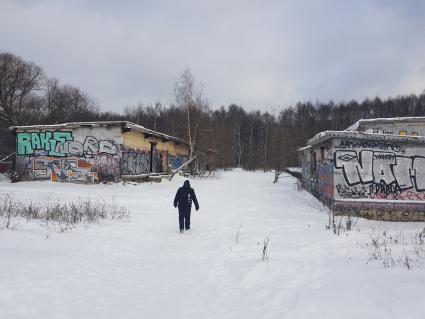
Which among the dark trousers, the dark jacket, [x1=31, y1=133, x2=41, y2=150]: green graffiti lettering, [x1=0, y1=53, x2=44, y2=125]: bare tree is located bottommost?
the dark trousers

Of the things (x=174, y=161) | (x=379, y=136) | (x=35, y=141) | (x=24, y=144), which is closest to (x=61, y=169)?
(x=35, y=141)

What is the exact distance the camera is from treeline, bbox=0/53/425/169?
31.5 meters

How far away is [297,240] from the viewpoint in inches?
346

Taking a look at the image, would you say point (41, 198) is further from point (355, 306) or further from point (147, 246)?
point (355, 306)

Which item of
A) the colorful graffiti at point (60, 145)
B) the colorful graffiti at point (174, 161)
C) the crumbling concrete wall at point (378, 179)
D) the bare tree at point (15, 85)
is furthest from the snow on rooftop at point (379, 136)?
the bare tree at point (15, 85)

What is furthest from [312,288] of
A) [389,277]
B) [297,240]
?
[297,240]

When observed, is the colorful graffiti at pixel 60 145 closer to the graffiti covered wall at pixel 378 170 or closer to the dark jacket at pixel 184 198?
the dark jacket at pixel 184 198

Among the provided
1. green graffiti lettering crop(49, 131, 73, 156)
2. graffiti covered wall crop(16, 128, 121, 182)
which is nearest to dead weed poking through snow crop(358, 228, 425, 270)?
graffiti covered wall crop(16, 128, 121, 182)

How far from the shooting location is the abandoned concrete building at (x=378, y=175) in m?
13.9

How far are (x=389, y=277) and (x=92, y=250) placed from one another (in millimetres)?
5377

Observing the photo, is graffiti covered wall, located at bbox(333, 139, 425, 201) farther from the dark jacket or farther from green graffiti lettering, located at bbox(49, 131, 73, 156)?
green graffiti lettering, located at bbox(49, 131, 73, 156)

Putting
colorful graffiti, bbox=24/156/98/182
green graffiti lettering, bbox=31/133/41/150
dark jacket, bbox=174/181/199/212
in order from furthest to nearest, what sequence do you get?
green graffiti lettering, bbox=31/133/41/150
colorful graffiti, bbox=24/156/98/182
dark jacket, bbox=174/181/199/212

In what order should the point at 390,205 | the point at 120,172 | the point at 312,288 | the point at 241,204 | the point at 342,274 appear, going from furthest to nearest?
the point at 120,172
the point at 241,204
the point at 390,205
the point at 342,274
the point at 312,288

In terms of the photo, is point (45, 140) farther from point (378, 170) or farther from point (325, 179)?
point (378, 170)
